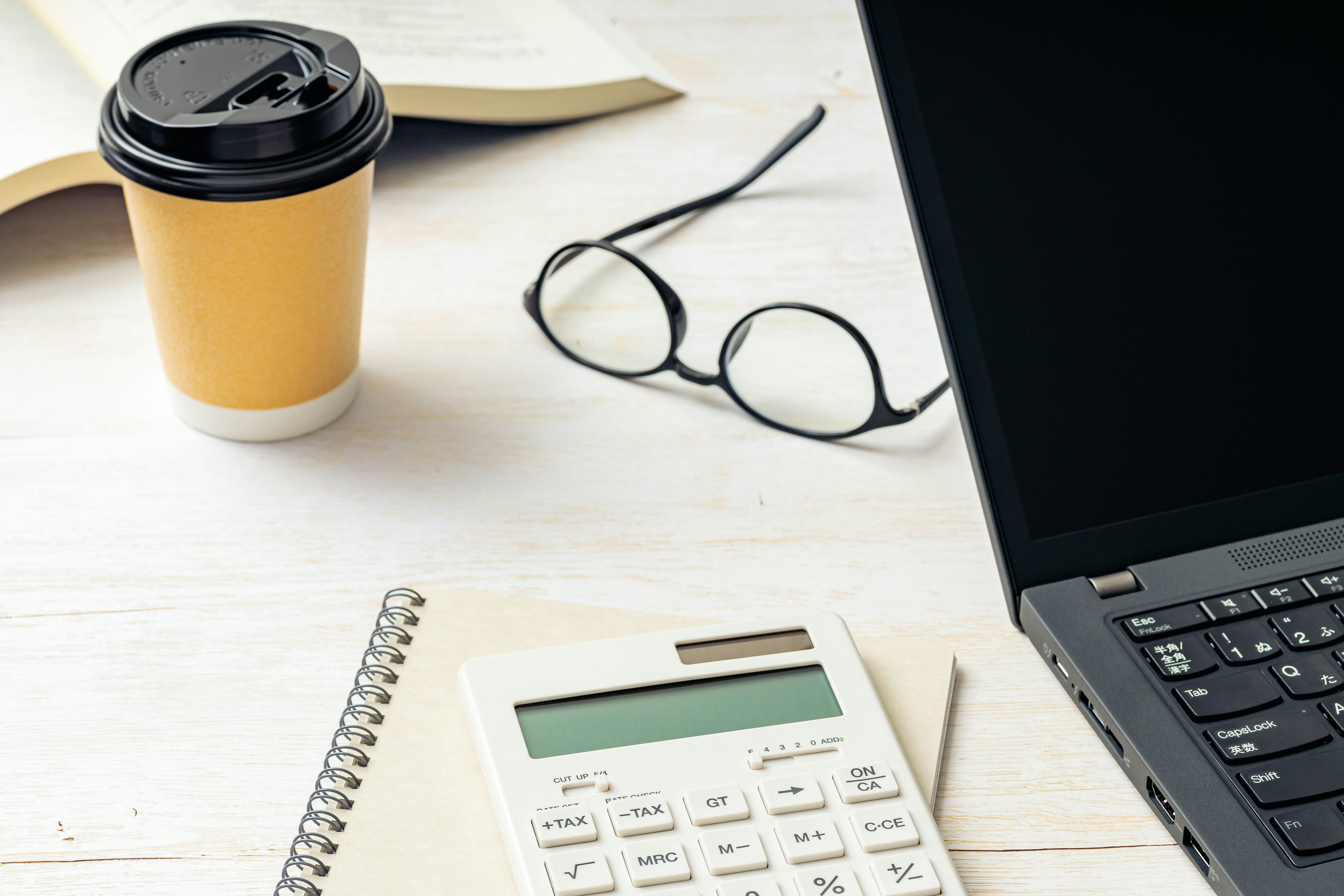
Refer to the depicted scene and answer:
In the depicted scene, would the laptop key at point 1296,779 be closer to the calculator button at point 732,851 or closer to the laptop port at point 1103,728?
the laptop port at point 1103,728

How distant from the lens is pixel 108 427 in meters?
0.58

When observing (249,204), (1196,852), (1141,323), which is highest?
(249,204)

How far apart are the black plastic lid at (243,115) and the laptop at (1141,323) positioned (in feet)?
0.72

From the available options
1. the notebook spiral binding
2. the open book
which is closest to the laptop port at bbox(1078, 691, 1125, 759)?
the notebook spiral binding

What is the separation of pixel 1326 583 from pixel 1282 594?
21 mm

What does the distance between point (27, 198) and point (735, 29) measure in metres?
0.56

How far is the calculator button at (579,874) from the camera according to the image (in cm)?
37

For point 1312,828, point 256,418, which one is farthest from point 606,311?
point 1312,828

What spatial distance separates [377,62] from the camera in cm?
75

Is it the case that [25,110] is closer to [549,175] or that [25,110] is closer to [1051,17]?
[549,175]

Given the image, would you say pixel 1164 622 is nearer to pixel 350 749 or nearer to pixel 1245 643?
pixel 1245 643

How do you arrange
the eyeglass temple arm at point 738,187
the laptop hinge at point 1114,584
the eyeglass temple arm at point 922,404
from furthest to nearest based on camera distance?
the eyeglass temple arm at point 738,187 → the eyeglass temple arm at point 922,404 → the laptop hinge at point 1114,584

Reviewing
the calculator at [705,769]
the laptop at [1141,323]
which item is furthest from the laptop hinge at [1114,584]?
the calculator at [705,769]

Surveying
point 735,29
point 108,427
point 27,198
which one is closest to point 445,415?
point 108,427
